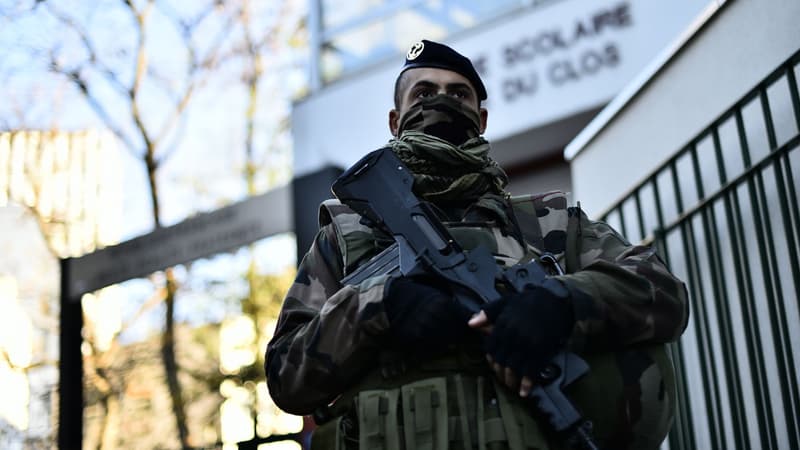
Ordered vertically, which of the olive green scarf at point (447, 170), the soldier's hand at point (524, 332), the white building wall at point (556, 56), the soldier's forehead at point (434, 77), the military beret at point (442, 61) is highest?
the white building wall at point (556, 56)

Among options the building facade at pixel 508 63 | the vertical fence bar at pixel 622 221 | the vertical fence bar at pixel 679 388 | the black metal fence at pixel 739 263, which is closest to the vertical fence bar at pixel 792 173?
the black metal fence at pixel 739 263

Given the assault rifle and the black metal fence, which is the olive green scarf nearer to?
the assault rifle

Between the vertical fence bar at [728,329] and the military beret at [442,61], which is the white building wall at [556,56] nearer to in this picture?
the vertical fence bar at [728,329]

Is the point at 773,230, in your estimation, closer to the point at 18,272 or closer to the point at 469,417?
the point at 469,417

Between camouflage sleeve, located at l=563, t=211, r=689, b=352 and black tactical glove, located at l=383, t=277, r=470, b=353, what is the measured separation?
0.81 feet

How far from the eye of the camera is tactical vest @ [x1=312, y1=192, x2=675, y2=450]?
7.00 feet

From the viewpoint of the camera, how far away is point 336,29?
12.2m

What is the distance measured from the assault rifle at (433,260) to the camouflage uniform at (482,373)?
0.08 metres

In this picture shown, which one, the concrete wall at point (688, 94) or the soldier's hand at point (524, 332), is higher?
the concrete wall at point (688, 94)

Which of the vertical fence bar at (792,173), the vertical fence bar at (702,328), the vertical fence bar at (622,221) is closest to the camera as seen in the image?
the vertical fence bar at (792,173)

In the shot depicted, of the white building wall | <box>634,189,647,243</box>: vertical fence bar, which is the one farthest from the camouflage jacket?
the white building wall

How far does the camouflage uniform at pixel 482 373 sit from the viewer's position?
7.04ft

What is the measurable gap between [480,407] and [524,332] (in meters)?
0.24

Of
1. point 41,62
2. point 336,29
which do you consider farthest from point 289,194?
point 336,29
